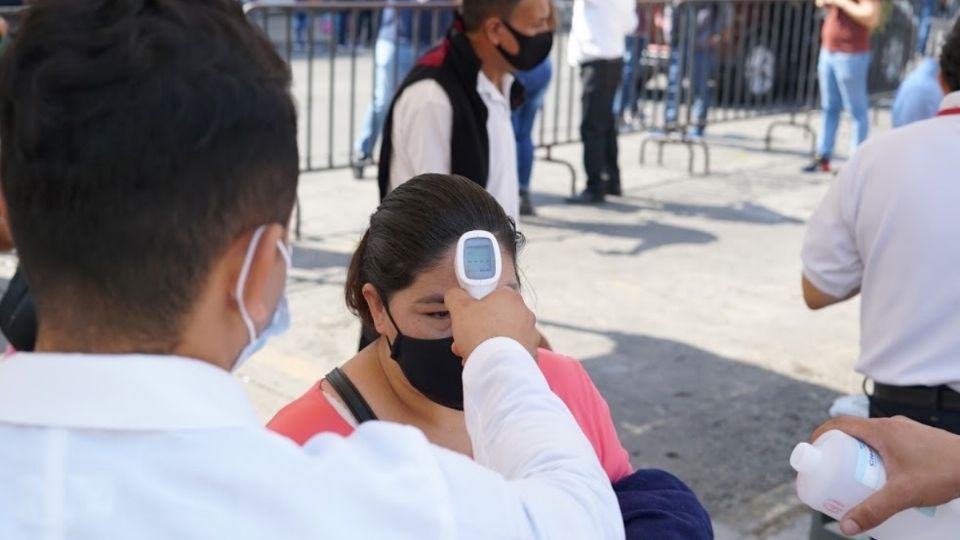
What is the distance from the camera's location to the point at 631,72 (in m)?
10.5

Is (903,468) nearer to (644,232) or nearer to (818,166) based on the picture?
(644,232)

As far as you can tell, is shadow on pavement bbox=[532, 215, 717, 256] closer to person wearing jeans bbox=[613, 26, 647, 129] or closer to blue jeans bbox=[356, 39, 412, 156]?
blue jeans bbox=[356, 39, 412, 156]

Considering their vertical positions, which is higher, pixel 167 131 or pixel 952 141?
pixel 167 131

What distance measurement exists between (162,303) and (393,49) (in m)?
7.53

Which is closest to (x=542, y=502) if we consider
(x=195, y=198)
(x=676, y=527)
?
(x=195, y=198)

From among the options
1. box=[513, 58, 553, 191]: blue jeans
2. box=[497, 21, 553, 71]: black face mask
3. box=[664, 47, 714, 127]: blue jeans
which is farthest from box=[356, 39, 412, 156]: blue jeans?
box=[497, 21, 553, 71]: black face mask

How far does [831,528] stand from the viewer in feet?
11.6

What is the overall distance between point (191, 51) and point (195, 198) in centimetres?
13

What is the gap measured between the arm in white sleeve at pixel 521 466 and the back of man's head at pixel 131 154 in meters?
0.32

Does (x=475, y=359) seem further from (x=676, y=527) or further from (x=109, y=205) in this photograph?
(x=676, y=527)

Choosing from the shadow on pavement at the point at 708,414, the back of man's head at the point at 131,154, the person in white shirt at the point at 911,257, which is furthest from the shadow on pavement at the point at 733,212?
the back of man's head at the point at 131,154

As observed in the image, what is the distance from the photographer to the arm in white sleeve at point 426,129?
3.78 meters

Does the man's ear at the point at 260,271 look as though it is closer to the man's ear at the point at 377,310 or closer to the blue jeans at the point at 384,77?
the man's ear at the point at 377,310

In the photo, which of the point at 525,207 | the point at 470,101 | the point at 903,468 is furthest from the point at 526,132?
the point at 903,468
